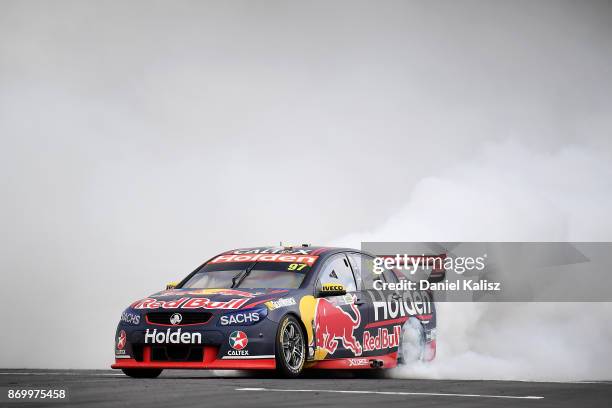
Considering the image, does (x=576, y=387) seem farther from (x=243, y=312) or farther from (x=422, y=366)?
(x=422, y=366)

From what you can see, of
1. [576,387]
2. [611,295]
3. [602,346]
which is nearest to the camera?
[576,387]

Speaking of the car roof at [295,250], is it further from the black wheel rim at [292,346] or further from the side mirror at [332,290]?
the black wheel rim at [292,346]

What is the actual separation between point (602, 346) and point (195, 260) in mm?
10322

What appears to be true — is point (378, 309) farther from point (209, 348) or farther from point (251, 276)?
point (209, 348)

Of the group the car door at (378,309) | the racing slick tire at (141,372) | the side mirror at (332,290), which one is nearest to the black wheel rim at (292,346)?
the side mirror at (332,290)

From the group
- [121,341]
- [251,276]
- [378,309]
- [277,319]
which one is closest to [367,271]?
[378,309]

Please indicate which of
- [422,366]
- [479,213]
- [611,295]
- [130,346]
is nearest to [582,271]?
[611,295]

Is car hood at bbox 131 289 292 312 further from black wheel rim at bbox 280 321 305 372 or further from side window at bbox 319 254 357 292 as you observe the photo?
side window at bbox 319 254 357 292

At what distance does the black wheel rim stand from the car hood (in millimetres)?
350

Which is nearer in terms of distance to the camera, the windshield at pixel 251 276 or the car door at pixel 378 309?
the windshield at pixel 251 276

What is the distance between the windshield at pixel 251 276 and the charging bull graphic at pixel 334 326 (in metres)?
0.40

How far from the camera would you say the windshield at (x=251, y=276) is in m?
12.9

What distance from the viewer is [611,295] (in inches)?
838

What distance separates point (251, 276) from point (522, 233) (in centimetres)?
938
